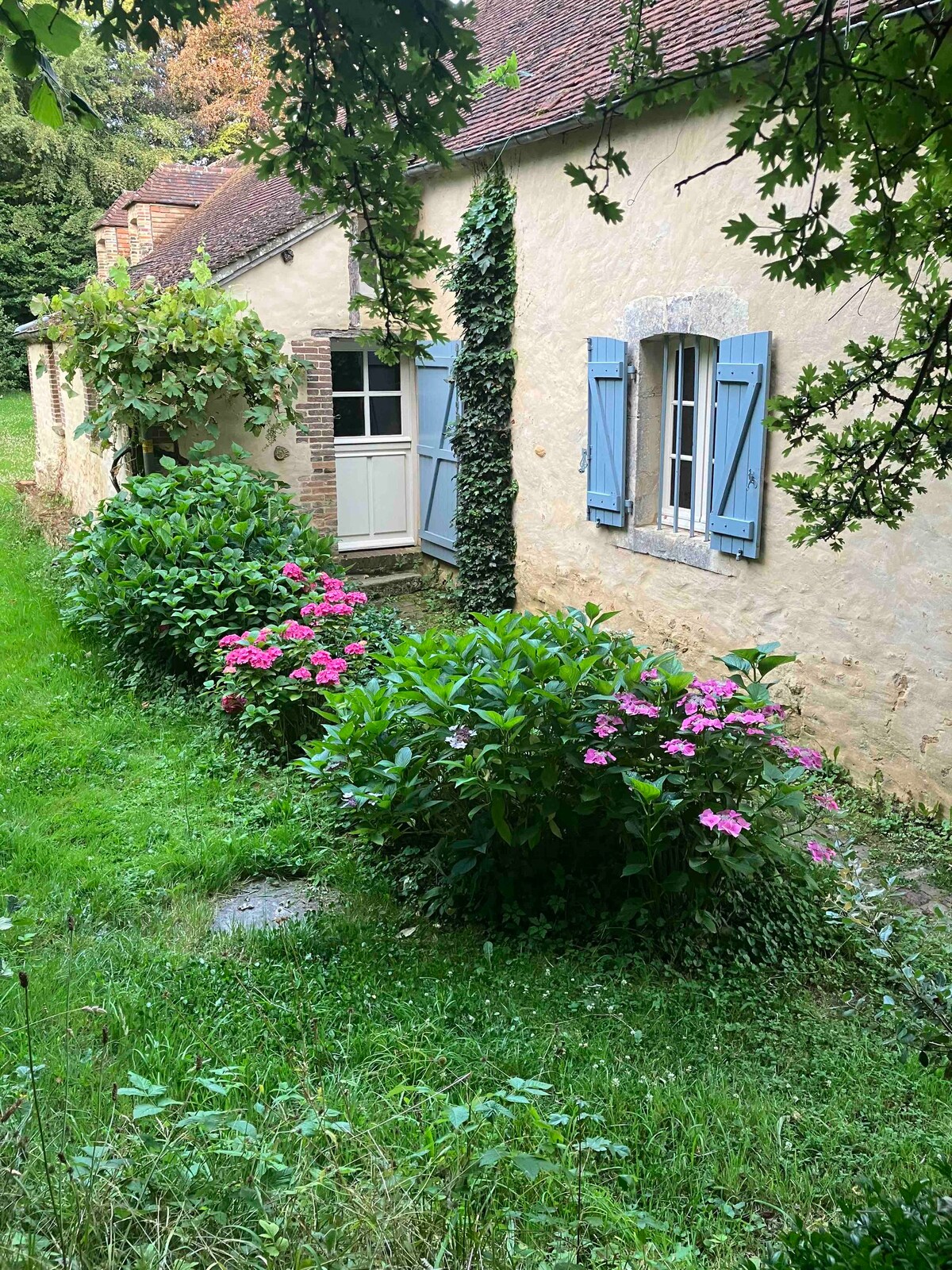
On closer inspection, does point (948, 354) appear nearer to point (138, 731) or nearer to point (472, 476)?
point (138, 731)

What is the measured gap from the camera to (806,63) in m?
2.23

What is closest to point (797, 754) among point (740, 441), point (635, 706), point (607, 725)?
point (635, 706)

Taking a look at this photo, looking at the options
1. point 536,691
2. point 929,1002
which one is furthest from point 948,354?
point 536,691

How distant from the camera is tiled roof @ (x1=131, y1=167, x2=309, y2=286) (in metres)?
10.6

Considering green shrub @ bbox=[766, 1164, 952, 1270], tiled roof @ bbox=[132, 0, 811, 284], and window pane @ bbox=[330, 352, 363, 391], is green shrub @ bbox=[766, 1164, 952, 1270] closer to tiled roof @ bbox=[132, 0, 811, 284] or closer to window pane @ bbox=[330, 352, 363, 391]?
tiled roof @ bbox=[132, 0, 811, 284]

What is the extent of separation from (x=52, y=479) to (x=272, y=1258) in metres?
16.0

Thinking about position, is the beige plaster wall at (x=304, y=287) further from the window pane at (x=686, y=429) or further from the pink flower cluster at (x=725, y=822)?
the pink flower cluster at (x=725, y=822)

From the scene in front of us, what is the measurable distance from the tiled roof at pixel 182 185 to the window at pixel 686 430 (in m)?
11.8

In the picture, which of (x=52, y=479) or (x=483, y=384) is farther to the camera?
(x=52, y=479)

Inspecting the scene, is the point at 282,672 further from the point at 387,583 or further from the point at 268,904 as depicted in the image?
the point at 387,583

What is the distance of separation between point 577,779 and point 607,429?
169 inches

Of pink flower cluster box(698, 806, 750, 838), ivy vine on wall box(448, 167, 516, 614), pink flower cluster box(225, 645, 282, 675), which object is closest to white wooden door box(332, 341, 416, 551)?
ivy vine on wall box(448, 167, 516, 614)

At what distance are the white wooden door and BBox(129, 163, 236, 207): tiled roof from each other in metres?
7.06

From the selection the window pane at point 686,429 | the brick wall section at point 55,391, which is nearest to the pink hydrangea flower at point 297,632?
the window pane at point 686,429
